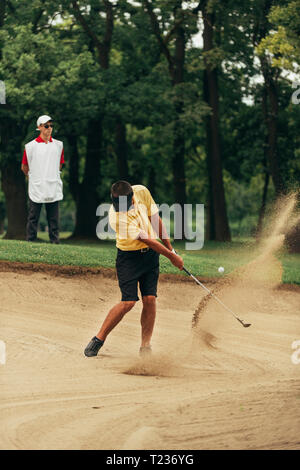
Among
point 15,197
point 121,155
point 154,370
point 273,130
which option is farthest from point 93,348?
point 121,155

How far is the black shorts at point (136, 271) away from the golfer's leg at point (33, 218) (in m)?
6.52

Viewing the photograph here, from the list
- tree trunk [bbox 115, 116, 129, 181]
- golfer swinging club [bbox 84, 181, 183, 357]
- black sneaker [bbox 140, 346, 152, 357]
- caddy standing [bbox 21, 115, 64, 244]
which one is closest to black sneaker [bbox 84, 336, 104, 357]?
golfer swinging club [bbox 84, 181, 183, 357]

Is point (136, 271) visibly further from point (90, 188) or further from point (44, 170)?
point (90, 188)

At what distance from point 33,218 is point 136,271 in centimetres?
695

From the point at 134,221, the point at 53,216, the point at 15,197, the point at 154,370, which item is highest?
the point at 134,221

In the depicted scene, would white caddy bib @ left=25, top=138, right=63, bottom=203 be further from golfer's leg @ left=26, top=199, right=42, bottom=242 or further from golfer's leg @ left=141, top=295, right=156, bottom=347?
golfer's leg @ left=141, top=295, right=156, bottom=347

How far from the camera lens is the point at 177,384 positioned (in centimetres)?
734

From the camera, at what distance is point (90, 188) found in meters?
29.7

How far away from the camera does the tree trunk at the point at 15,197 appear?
83.5ft

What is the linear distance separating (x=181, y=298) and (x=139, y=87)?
15.0 metres

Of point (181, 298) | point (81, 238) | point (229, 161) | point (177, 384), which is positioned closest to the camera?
point (177, 384)

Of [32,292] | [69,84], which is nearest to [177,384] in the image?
[32,292]

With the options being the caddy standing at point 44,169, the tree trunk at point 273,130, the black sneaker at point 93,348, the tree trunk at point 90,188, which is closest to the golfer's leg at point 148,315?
the black sneaker at point 93,348
